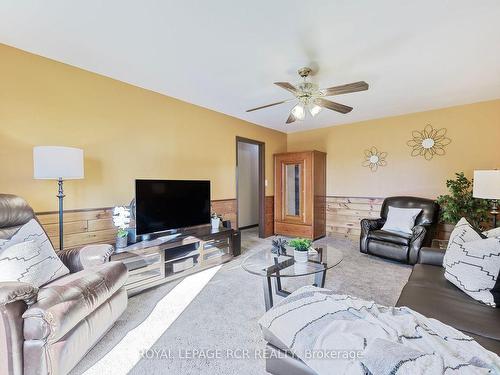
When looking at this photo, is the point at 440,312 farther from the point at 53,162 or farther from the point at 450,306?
the point at 53,162

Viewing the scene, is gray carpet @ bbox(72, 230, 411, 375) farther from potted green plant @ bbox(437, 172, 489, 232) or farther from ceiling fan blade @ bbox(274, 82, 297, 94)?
ceiling fan blade @ bbox(274, 82, 297, 94)

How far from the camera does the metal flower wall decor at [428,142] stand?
156 inches

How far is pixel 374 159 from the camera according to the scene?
4.61m

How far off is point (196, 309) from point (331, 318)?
1.63 m

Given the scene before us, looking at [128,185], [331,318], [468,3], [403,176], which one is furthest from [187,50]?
[403,176]

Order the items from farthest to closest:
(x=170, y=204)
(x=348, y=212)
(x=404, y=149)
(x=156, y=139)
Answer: (x=348, y=212)
(x=404, y=149)
(x=156, y=139)
(x=170, y=204)

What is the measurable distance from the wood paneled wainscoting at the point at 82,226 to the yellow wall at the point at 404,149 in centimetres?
413

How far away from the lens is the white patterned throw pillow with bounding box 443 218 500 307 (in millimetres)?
1449

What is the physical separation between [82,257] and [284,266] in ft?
5.55

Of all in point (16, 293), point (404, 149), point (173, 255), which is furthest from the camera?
point (404, 149)

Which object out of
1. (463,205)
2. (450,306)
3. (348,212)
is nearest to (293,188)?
(348,212)

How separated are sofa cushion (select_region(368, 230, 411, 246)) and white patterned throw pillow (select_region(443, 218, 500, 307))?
1.63 metres

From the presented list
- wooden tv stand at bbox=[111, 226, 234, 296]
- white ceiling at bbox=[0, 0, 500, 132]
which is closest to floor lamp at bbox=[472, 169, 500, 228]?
white ceiling at bbox=[0, 0, 500, 132]

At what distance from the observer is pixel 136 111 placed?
306 centimetres
